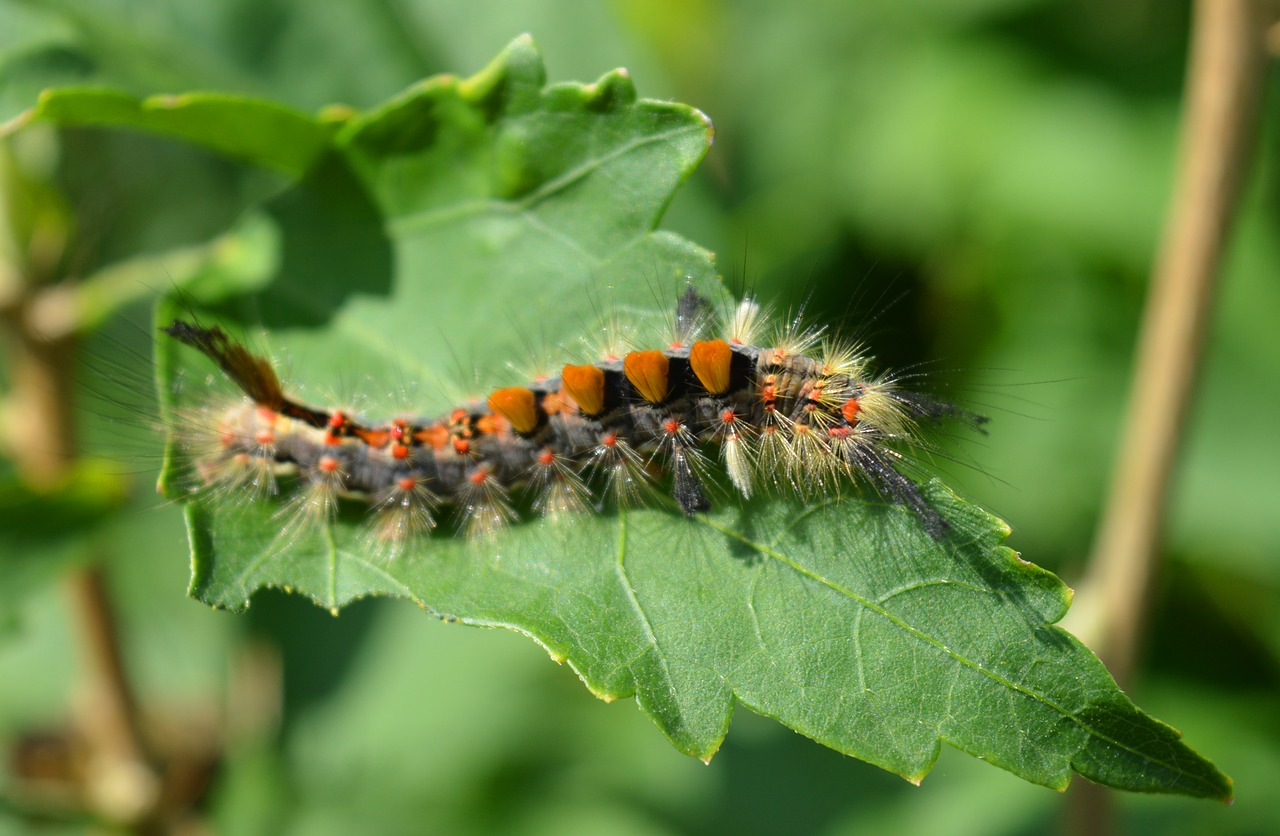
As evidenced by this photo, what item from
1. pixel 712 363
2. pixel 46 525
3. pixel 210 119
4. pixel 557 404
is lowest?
pixel 46 525

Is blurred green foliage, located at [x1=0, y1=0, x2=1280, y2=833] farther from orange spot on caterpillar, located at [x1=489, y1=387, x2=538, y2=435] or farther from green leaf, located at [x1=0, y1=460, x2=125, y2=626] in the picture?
orange spot on caterpillar, located at [x1=489, y1=387, x2=538, y2=435]

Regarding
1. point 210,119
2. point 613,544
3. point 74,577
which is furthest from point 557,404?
point 74,577

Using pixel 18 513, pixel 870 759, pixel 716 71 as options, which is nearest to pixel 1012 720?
pixel 870 759

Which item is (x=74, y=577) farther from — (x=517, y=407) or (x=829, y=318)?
(x=829, y=318)

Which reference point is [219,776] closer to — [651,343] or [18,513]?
[18,513]

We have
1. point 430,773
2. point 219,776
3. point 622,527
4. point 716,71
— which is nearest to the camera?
point 622,527

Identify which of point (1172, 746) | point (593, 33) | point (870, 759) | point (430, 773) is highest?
point (593, 33)

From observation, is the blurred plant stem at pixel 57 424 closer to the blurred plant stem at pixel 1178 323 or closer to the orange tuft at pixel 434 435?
the orange tuft at pixel 434 435
